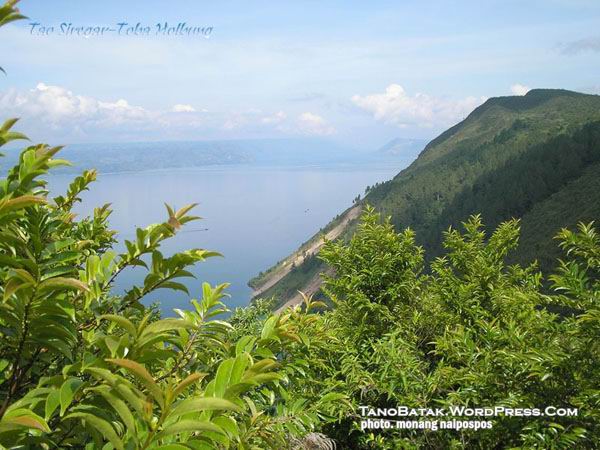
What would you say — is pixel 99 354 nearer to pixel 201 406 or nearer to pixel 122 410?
pixel 122 410

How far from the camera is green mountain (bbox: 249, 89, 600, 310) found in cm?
9900

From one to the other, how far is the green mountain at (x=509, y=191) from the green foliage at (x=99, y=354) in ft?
214

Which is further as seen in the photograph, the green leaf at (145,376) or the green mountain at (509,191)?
the green mountain at (509,191)

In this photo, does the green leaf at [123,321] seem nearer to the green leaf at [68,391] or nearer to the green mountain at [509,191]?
the green leaf at [68,391]

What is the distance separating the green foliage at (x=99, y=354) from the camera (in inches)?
60.3

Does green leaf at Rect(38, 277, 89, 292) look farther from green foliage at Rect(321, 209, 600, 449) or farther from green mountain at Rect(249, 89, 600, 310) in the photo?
green mountain at Rect(249, 89, 600, 310)

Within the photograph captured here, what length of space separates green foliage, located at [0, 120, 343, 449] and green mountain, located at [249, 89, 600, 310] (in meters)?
65.2

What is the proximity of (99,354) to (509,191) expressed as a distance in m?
145

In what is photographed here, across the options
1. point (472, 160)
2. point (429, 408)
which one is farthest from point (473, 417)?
point (472, 160)

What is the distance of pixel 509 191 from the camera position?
432 ft

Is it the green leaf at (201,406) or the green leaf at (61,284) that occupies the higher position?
the green leaf at (61,284)

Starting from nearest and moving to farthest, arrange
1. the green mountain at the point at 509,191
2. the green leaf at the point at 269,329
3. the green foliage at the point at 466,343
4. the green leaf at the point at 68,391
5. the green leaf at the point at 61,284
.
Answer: the green leaf at the point at 68,391 → the green leaf at the point at 61,284 → the green leaf at the point at 269,329 → the green foliage at the point at 466,343 → the green mountain at the point at 509,191

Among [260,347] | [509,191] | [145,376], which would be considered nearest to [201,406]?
[145,376]

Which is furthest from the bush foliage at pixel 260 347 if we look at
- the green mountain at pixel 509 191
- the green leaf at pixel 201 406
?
the green mountain at pixel 509 191
